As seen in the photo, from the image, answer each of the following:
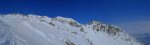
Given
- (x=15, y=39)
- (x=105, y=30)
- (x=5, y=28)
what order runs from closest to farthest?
1. (x=15, y=39)
2. (x=5, y=28)
3. (x=105, y=30)

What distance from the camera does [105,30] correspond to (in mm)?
145125

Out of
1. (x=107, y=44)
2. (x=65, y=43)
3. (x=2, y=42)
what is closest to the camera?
(x=2, y=42)

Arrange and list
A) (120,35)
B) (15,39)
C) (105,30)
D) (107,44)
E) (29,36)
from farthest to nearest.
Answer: (120,35) < (105,30) < (107,44) < (29,36) < (15,39)

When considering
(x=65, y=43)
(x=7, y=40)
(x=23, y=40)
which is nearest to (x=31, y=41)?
(x=23, y=40)

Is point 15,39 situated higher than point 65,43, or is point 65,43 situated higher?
point 65,43

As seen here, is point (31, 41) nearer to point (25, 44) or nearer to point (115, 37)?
point (25, 44)

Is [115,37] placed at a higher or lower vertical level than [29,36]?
higher

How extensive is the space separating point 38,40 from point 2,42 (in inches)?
419

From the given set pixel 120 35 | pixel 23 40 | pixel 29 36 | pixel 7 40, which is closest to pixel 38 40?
pixel 29 36

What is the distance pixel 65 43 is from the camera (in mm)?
58344

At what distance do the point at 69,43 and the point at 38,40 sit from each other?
44.0 ft

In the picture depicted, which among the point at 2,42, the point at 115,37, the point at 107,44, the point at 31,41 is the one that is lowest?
the point at 2,42

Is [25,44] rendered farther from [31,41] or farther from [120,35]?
[120,35]

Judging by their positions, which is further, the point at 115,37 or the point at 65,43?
the point at 115,37
